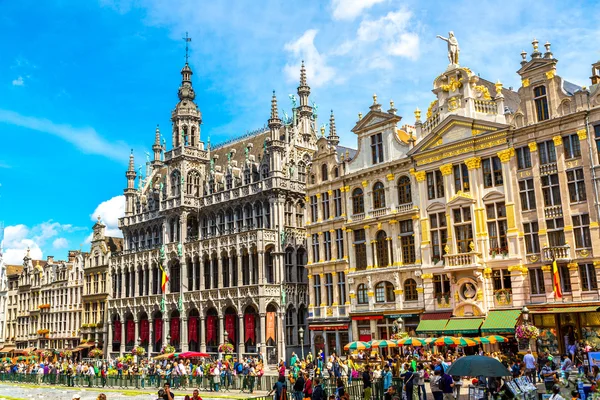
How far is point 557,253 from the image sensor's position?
117ft

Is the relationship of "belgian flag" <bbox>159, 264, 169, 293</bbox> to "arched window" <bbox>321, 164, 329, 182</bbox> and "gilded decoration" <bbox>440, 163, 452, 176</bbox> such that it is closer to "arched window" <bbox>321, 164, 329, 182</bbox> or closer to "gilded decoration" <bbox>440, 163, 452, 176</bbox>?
"arched window" <bbox>321, 164, 329, 182</bbox>

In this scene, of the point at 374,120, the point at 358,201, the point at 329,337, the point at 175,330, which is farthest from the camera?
the point at 175,330

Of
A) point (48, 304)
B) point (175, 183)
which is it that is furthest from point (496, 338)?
point (48, 304)

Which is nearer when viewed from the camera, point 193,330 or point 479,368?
point 479,368

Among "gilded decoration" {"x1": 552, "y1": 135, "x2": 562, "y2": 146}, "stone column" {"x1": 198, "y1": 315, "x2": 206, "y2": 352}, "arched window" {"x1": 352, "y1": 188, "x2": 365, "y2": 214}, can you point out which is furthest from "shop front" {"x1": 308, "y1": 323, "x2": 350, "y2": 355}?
"gilded decoration" {"x1": 552, "y1": 135, "x2": 562, "y2": 146}

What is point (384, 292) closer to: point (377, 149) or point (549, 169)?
point (377, 149)

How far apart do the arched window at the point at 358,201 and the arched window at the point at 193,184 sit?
21849 mm

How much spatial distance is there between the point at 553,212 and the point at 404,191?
1077 centimetres

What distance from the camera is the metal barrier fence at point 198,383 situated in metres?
26.3

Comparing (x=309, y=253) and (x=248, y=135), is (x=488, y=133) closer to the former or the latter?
(x=309, y=253)

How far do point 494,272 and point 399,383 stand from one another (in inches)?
652

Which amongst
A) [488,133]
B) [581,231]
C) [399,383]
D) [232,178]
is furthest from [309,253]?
[399,383]

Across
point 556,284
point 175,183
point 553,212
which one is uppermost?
point 175,183

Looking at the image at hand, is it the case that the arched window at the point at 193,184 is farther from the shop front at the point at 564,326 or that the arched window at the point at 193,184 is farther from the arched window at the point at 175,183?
the shop front at the point at 564,326
